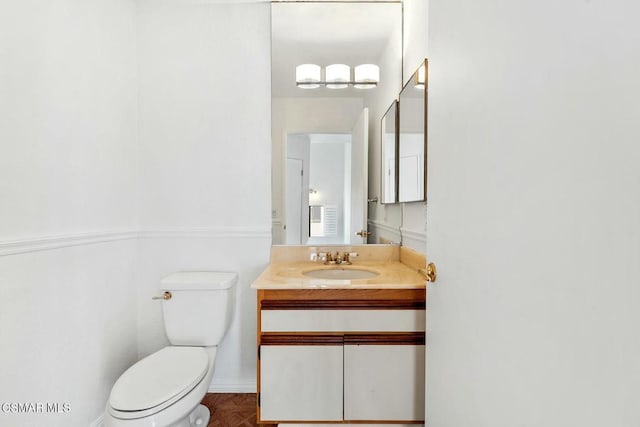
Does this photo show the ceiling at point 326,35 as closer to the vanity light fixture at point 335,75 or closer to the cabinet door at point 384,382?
the vanity light fixture at point 335,75

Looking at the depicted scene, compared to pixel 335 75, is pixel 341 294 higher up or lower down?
lower down

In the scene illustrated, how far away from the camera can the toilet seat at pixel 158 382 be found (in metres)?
1.23

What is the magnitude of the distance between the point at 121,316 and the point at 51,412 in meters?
0.54

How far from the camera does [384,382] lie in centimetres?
144

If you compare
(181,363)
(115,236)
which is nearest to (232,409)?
(181,363)

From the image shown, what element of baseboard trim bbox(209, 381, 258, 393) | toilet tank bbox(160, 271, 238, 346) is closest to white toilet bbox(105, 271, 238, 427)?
toilet tank bbox(160, 271, 238, 346)

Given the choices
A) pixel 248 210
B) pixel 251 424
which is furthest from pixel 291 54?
pixel 251 424

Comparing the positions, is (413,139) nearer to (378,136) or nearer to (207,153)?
(378,136)

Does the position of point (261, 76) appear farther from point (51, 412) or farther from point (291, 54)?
point (51, 412)

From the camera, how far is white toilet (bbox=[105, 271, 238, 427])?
4.07 feet

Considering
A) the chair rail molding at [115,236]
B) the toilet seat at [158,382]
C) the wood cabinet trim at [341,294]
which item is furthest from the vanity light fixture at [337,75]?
the toilet seat at [158,382]

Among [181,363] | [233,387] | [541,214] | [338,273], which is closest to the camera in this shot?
[541,214]

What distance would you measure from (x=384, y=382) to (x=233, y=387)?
1.04m

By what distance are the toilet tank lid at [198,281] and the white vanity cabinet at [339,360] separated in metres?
0.43
